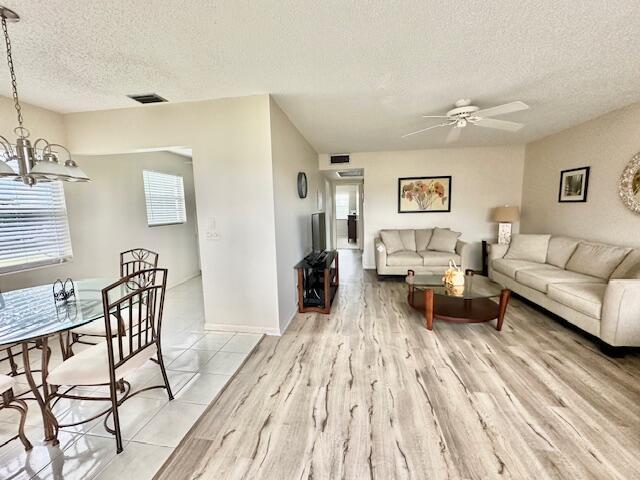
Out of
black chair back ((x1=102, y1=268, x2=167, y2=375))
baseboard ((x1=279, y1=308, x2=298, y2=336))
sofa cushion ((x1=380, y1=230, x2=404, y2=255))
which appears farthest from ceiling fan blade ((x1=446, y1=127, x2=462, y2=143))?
black chair back ((x1=102, y1=268, x2=167, y2=375))

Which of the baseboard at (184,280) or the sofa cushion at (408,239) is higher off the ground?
the sofa cushion at (408,239)

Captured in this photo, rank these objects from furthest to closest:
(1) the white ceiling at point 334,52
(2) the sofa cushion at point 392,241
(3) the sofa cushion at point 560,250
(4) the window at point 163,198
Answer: (2) the sofa cushion at point 392,241 < (4) the window at point 163,198 < (3) the sofa cushion at point 560,250 < (1) the white ceiling at point 334,52

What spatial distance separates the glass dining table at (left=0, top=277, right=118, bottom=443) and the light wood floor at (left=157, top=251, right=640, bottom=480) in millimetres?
881

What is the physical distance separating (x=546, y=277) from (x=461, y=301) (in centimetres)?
97

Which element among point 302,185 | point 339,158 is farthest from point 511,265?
point 339,158

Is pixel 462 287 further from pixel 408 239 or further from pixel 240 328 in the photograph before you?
pixel 240 328

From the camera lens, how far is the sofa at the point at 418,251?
4.48 metres

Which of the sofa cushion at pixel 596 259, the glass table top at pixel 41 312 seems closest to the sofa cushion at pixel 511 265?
the sofa cushion at pixel 596 259

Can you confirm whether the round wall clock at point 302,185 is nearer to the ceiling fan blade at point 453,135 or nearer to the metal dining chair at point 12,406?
the ceiling fan blade at point 453,135

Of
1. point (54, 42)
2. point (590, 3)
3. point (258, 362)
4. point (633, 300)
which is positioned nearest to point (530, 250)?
point (633, 300)

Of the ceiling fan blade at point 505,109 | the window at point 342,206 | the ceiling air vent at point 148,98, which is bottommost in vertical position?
the window at point 342,206

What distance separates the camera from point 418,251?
492cm

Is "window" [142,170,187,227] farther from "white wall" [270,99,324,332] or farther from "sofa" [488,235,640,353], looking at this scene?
"sofa" [488,235,640,353]

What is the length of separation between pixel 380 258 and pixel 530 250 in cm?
214
